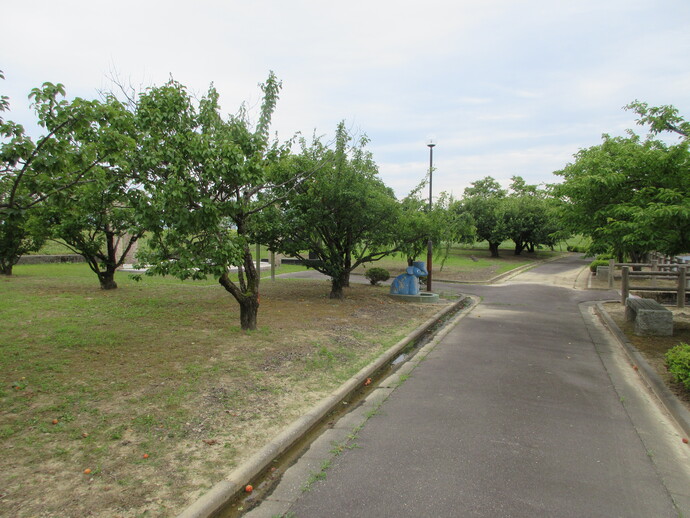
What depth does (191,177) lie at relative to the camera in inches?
270

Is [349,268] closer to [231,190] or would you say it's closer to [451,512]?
[231,190]

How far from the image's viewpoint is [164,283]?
15961mm

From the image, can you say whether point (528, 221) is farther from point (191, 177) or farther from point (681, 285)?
point (191, 177)

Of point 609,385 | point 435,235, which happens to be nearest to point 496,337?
point 609,385

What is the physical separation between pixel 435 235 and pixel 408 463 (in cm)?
1020

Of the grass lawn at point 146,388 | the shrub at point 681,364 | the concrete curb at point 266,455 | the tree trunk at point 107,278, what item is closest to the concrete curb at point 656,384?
the shrub at point 681,364

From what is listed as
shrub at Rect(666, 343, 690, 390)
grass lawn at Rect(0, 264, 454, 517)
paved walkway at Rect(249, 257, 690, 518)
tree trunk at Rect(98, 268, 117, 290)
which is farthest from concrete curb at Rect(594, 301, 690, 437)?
tree trunk at Rect(98, 268, 117, 290)

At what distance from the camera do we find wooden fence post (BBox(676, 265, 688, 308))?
44.4 feet

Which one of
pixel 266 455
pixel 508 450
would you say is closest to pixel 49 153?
pixel 266 455

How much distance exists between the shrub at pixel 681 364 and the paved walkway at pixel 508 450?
1.64 feet

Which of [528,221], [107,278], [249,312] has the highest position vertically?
[528,221]

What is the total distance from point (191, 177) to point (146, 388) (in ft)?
10.2

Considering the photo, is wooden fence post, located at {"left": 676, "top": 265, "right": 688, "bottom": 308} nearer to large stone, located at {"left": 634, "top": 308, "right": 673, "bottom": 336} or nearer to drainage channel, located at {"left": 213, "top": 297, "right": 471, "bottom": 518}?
large stone, located at {"left": 634, "top": 308, "right": 673, "bottom": 336}

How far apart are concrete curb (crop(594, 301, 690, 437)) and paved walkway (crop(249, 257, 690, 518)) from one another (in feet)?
0.45
